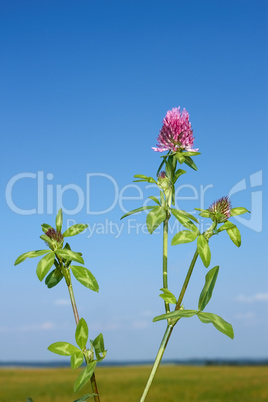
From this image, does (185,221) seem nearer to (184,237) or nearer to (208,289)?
(184,237)

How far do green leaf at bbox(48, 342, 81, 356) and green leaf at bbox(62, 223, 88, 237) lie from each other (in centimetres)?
47

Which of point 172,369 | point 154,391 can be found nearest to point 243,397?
point 154,391

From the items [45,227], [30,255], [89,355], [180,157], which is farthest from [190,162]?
[89,355]

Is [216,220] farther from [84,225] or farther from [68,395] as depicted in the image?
[68,395]

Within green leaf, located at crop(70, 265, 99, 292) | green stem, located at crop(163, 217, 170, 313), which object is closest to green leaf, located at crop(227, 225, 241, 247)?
green stem, located at crop(163, 217, 170, 313)

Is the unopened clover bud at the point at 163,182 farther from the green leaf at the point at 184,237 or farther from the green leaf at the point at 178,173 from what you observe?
the green leaf at the point at 184,237

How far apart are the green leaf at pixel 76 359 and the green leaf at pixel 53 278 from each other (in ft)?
1.15

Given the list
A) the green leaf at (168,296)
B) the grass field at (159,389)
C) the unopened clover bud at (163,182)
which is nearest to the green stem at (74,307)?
the green leaf at (168,296)

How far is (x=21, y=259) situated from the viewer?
2213mm

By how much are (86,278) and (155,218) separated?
39 centimetres

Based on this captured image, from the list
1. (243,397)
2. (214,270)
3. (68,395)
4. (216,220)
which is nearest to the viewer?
(214,270)

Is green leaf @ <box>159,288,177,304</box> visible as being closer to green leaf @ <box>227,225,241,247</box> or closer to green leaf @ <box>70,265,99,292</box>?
green leaf @ <box>70,265,99,292</box>

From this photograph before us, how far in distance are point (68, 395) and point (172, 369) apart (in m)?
6.47

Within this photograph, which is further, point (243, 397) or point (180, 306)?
point (243, 397)
